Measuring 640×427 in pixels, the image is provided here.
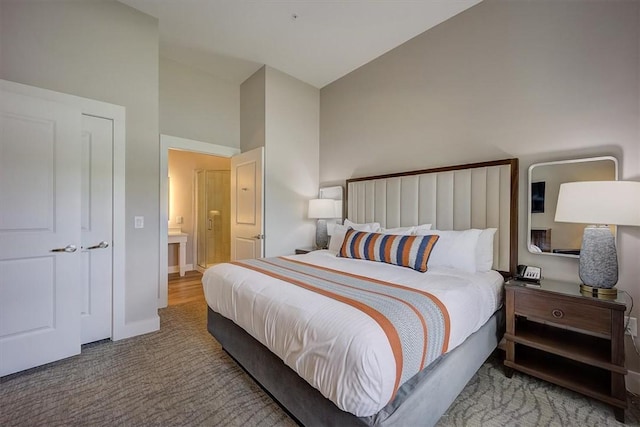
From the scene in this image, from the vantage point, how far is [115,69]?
2510 millimetres

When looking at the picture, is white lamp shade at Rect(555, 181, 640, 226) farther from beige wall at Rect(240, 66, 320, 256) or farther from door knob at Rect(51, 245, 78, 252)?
door knob at Rect(51, 245, 78, 252)

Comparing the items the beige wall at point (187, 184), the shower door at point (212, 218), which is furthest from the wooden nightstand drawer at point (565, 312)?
the beige wall at point (187, 184)

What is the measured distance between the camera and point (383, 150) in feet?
10.9

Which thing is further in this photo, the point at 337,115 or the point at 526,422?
the point at 337,115

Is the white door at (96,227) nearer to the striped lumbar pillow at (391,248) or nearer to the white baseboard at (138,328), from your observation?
the white baseboard at (138,328)

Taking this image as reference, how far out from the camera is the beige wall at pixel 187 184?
524 centimetres

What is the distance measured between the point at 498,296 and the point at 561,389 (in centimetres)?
68

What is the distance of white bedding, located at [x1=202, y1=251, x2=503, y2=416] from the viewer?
1023 mm

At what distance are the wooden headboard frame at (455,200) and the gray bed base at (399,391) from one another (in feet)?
2.67

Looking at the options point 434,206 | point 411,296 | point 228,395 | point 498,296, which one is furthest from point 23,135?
point 498,296

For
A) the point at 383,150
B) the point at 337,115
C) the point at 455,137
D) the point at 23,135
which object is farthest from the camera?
the point at 337,115

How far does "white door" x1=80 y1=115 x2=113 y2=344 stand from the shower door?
2.77 metres

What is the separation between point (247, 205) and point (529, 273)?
3.23 m

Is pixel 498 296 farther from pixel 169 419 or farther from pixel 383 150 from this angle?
pixel 169 419
